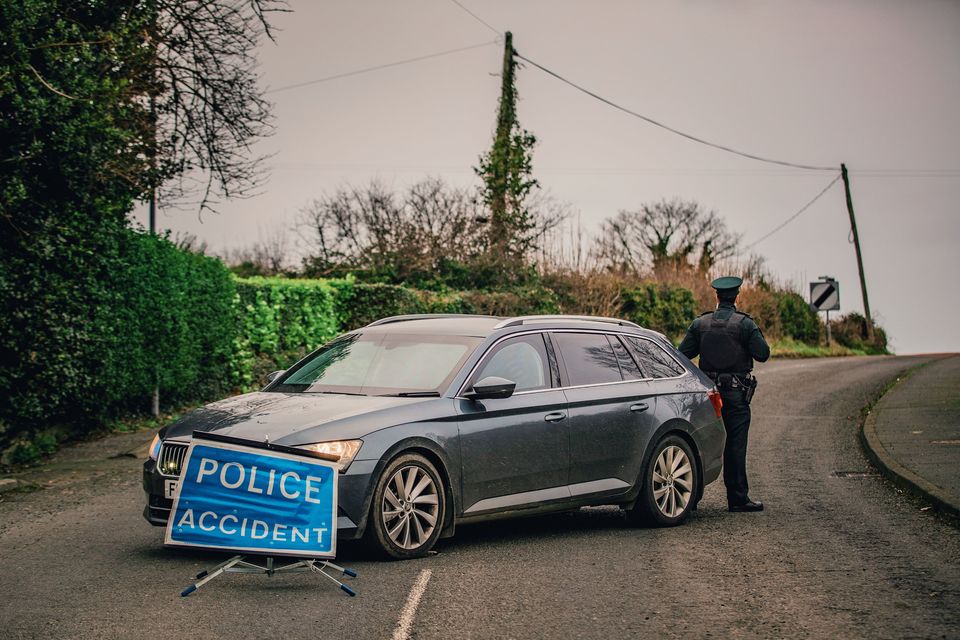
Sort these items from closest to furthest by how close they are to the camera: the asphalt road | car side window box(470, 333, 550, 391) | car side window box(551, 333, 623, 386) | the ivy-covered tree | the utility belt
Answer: the asphalt road < car side window box(470, 333, 550, 391) < car side window box(551, 333, 623, 386) < the utility belt < the ivy-covered tree

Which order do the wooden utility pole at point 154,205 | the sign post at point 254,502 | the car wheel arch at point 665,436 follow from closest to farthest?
1. the sign post at point 254,502
2. the car wheel arch at point 665,436
3. the wooden utility pole at point 154,205

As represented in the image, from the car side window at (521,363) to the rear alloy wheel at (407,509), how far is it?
41.7 inches

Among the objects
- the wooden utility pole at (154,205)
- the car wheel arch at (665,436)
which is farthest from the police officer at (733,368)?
the wooden utility pole at (154,205)

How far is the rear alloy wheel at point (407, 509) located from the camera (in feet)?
25.1

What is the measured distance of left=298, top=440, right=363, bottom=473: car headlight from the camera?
24.4 feet

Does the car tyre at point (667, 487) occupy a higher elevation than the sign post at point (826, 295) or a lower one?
lower

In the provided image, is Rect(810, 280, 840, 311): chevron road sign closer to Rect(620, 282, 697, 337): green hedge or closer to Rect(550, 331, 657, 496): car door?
Rect(620, 282, 697, 337): green hedge

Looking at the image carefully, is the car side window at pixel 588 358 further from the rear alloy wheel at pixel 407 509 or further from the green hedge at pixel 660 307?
the green hedge at pixel 660 307

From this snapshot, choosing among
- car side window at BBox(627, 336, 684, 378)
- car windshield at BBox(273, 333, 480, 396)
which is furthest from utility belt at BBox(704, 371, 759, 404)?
car windshield at BBox(273, 333, 480, 396)

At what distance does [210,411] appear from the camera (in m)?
8.27

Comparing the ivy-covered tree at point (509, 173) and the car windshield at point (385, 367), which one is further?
the ivy-covered tree at point (509, 173)

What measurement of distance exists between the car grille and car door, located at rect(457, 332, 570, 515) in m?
1.97

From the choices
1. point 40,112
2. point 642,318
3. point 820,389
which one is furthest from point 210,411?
point 642,318

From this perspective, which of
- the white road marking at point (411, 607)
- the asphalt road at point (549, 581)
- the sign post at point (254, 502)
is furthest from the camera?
the sign post at point (254, 502)
